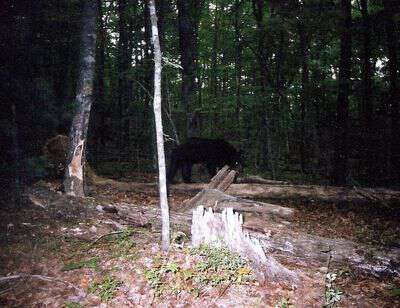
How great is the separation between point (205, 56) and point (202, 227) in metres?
23.0

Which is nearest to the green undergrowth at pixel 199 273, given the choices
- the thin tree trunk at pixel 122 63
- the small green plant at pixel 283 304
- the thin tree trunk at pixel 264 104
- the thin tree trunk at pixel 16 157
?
the small green plant at pixel 283 304

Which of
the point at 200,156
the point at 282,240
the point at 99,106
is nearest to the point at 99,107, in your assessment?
the point at 99,106

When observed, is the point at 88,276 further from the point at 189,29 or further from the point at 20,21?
the point at 189,29

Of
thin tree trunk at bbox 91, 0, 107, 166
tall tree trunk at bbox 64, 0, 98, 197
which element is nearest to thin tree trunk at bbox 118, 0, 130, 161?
thin tree trunk at bbox 91, 0, 107, 166

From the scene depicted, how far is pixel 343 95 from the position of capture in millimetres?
13117

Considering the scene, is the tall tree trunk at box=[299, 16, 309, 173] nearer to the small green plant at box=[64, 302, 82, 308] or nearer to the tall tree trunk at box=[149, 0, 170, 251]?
the tall tree trunk at box=[149, 0, 170, 251]

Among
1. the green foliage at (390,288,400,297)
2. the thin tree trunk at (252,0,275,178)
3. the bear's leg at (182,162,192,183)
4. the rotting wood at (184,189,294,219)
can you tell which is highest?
the thin tree trunk at (252,0,275,178)

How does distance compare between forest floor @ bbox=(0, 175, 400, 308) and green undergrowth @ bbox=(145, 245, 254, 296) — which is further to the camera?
green undergrowth @ bbox=(145, 245, 254, 296)

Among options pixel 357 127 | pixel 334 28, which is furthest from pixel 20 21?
pixel 357 127

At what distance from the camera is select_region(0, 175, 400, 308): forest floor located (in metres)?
6.04

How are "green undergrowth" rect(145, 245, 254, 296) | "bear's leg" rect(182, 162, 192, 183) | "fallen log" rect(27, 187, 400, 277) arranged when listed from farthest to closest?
1. "bear's leg" rect(182, 162, 192, 183)
2. "fallen log" rect(27, 187, 400, 277)
3. "green undergrowth" rect(145, 245, 254, 296)

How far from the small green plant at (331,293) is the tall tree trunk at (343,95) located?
23.6ft

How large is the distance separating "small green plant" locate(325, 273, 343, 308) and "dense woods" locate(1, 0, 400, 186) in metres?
4.12

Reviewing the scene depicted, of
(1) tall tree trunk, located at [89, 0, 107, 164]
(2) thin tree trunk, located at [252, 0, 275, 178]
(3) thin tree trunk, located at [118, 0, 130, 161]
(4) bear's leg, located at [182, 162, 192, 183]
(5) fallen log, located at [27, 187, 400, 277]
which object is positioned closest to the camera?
(5) fallen log, located at [27, 187, 400, 277]
